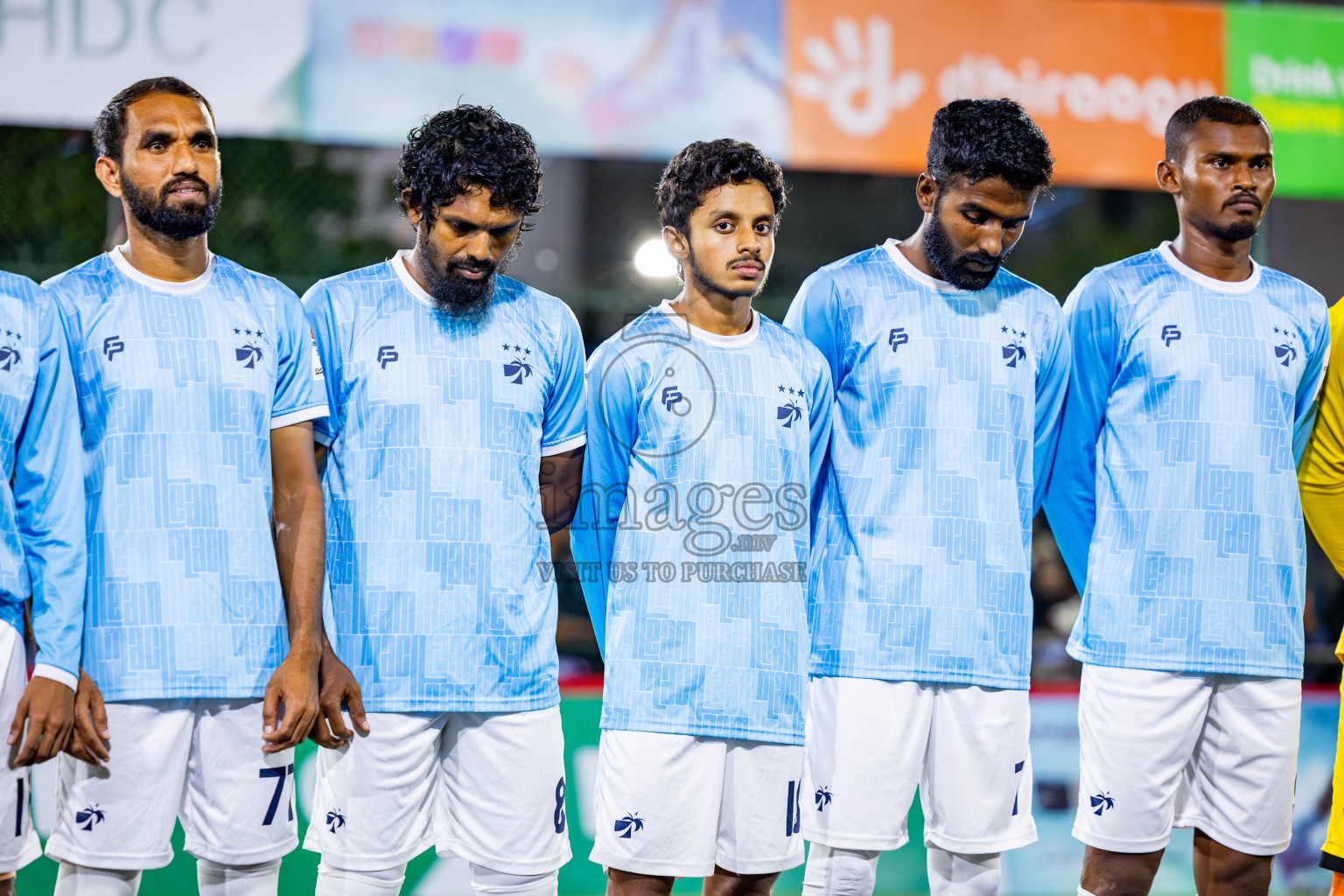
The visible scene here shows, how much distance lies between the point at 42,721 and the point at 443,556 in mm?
849

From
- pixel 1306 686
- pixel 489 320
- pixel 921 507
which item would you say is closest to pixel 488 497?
pixel 489 320

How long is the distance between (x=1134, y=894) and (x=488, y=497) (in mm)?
1873

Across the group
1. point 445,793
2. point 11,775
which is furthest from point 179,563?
point 445,793

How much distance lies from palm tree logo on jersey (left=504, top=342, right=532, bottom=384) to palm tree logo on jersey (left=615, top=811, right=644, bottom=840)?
100cm

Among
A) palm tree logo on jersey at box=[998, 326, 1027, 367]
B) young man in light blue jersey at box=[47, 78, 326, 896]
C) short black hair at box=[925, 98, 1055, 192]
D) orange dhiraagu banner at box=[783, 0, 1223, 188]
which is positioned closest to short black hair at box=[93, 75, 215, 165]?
young man in light blue jersey at box=[47, 78, 326, 896]

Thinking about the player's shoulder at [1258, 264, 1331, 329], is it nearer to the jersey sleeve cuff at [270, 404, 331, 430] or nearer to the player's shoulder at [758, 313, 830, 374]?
the player's shoulder at [758, 313, 830, 374]

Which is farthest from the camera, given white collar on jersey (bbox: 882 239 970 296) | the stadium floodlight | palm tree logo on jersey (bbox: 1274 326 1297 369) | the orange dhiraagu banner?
the stadium floodlight

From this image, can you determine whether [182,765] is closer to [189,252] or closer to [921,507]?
[189,252]

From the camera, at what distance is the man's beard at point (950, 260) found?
10.8 feet

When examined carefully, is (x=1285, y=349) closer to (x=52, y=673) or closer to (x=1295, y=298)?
(x=1295, y=298)

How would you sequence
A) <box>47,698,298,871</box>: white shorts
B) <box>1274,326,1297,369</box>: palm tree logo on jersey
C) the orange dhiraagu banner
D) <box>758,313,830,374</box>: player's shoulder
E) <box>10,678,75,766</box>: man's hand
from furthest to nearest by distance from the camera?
the orange dhiraagu banner → <box>1274,326,1297,369</box>: palm tree logo on jersey → <box>758,313,830,374</box>: player's shoulder → <box>47,698,298,871</box>: white shorts → <box>10,678,75,766</box>: man's hand

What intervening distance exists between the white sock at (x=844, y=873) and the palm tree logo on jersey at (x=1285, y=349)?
1.61 m

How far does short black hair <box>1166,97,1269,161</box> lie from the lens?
140 inches

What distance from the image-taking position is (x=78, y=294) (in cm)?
287
